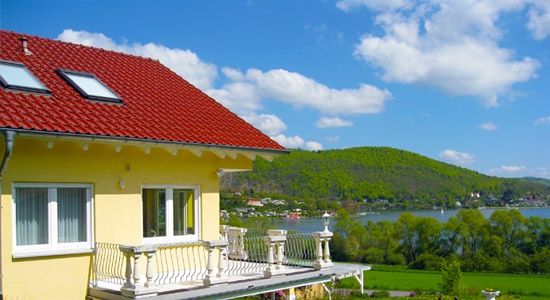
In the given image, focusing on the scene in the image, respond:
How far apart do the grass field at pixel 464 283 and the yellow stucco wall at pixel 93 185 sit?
80.8 feet

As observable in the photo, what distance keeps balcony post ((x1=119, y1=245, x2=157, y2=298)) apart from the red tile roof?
2201 mm

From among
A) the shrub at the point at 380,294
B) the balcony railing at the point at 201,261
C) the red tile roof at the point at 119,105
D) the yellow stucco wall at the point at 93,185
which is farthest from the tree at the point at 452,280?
the yellow stucco wall at the point at 93,185

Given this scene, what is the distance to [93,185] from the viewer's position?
10758 mm

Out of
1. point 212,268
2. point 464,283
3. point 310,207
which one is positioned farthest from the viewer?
point 310,207

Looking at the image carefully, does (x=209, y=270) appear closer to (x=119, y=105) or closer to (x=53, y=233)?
(x=53, y=233)

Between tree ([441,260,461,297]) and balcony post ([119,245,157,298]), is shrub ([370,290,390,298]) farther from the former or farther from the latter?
balcony post ([119,245,157,298])

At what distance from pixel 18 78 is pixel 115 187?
271 centimetres

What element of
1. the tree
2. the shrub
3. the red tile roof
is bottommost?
the shrub

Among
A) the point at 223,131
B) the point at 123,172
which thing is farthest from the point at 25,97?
the point at 223,131

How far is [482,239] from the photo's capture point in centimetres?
6806

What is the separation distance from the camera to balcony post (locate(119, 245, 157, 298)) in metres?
9.14

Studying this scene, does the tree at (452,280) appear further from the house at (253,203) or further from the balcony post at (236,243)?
the house at (253,203)

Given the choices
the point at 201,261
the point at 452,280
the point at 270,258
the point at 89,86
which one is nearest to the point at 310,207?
the point at 452,280

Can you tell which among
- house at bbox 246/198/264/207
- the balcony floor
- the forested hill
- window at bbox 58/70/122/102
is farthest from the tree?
the forested hill
